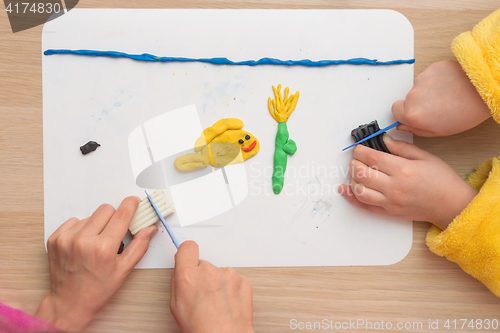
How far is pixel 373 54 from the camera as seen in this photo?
752 millimetres

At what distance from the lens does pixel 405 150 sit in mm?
718

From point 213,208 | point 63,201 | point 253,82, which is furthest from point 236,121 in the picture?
point 63,201

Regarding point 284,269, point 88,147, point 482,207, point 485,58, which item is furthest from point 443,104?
point 88,147

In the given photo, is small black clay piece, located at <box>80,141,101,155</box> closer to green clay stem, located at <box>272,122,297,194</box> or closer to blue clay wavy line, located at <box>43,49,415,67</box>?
blue clay wavy line, located at <box>43,49,415,67</box>

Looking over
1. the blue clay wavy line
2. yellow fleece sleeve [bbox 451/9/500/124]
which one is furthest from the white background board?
yellow fleece sleeve [bbox 451/9/500/124]

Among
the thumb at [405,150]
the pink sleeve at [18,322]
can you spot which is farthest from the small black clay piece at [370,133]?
the pink sleeve at [18,322]

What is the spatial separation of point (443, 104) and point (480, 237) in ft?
0.97

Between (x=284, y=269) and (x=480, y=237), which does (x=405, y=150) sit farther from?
(x=284, y=269)

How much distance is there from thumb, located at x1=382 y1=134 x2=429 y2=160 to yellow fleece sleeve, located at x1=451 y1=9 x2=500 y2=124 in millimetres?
156

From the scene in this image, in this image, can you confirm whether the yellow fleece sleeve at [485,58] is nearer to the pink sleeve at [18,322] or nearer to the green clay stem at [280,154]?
the green clay stem at [280,154]

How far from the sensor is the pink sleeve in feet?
2.03

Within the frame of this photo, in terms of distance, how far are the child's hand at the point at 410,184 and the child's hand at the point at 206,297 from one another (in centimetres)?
35

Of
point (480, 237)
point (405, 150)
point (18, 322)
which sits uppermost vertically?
point (405, 150)

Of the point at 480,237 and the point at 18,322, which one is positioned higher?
the point at 480,237
